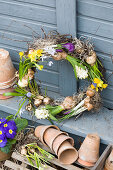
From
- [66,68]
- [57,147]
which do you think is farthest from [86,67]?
[57,147]

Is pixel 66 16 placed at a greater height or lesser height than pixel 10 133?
greater

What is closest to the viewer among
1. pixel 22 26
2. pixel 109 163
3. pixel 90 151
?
pixel 109 163

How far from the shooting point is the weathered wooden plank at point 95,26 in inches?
106

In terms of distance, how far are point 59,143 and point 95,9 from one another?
3.97 ft

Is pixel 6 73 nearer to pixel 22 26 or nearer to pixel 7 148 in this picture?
pixel 22 26

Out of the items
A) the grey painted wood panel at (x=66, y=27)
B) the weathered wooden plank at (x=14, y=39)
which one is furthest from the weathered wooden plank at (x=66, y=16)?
the weathered wooden plank at (x=14, y=39)

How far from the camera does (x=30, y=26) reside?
3.10 metres

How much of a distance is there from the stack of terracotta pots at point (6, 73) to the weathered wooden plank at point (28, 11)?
16.7 inches

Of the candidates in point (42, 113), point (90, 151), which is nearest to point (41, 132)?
point (42, 113)

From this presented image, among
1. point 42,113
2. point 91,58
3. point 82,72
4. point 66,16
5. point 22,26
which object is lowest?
point 42,113

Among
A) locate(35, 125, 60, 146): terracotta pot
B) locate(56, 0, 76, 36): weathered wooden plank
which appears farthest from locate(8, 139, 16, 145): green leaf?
locate(56, 0, 76, 36): weathered wooden plank

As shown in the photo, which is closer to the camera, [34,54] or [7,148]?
[34,54]

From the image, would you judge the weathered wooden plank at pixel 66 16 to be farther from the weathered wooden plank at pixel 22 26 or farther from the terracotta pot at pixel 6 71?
the terracotta pot at pixel 6 71

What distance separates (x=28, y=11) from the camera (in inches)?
119
